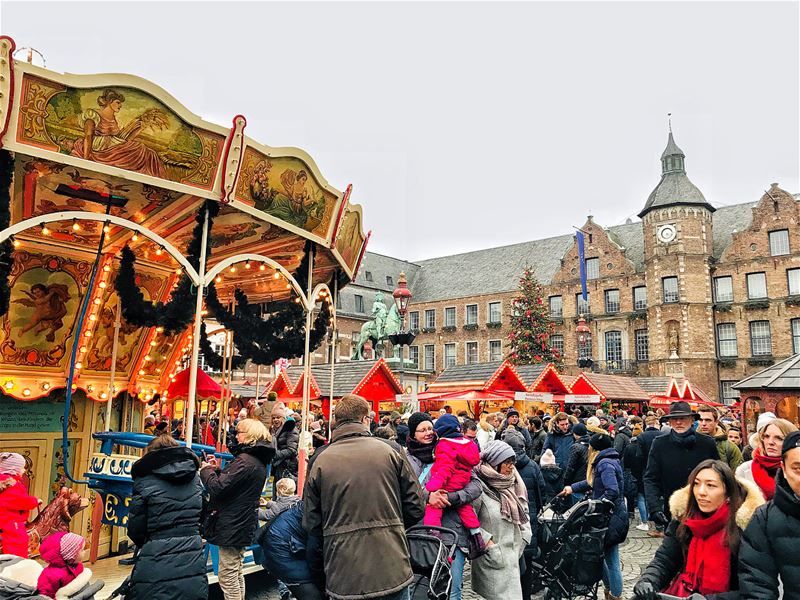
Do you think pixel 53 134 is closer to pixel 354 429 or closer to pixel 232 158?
pixel 232 158

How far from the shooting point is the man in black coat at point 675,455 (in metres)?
5.51

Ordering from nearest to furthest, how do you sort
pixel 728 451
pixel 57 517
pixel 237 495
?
pixel 237 495
pixel 57 517
pixel 728 451

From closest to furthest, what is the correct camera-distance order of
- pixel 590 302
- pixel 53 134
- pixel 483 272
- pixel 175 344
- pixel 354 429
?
1. pixel 354 429
2. pixel 53 134
3. pixel 175 344
4. pixel 590 302
5. pixel 483 272

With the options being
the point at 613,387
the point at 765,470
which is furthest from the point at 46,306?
the point at 613,387

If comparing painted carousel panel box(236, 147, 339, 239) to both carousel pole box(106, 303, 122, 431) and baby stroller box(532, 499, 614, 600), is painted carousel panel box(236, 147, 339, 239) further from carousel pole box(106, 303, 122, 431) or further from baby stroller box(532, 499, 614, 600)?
baby stroller box(532, 499, 614, 600)

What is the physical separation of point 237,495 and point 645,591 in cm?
315

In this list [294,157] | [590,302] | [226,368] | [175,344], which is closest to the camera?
[294,157]

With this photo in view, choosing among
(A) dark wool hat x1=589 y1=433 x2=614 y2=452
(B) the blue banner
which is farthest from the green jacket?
(B) the blue banner

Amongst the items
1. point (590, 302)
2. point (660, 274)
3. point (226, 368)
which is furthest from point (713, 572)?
point (590, 302)

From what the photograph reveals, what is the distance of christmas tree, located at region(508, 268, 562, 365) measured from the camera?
Answer: 1366 inches

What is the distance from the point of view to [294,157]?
274 inches

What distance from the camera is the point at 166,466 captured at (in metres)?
4.05

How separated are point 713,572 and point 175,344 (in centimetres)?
820

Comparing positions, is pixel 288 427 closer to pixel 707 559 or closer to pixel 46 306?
pixel 46 306
